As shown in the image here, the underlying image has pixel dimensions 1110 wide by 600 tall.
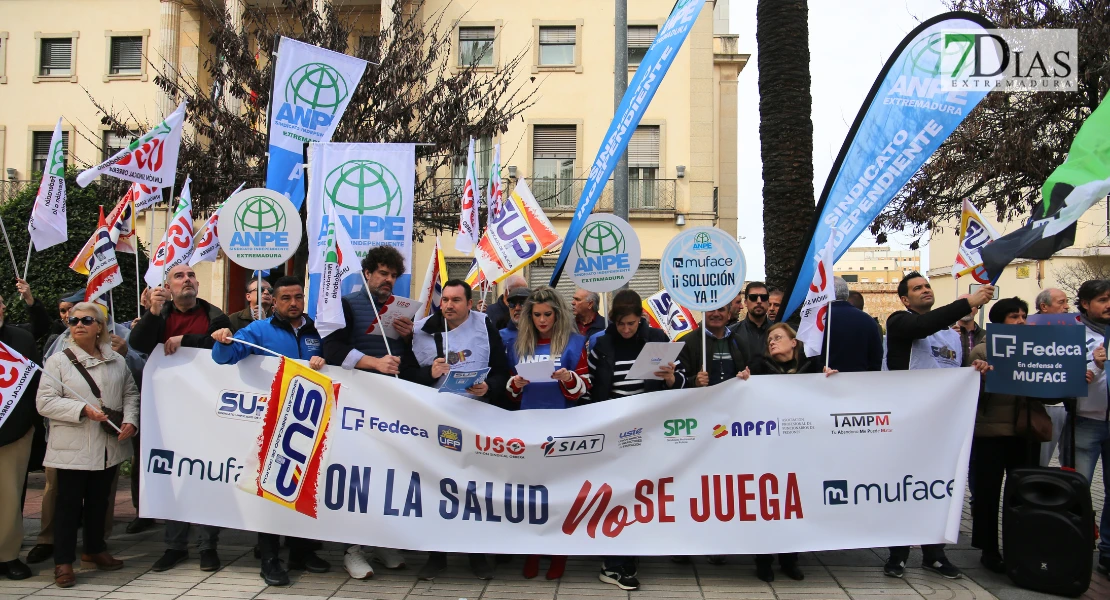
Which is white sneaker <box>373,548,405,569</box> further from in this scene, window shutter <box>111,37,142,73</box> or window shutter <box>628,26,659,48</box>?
window shutter <box>111,37,142,73</box>

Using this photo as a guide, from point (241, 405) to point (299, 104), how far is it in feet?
10.5

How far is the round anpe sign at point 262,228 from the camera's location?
6.69 meters

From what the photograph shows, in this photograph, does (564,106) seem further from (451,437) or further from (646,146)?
(451,437)

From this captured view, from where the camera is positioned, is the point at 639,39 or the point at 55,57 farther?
the point at 55,57

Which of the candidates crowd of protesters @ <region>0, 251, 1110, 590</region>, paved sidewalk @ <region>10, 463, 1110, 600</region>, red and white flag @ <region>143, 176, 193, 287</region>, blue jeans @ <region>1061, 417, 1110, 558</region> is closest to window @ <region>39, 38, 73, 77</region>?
red and white flag @ <region>143, 176, 193, 287</region>

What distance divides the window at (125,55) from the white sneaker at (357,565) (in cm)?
2358

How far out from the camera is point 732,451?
19.2 ft

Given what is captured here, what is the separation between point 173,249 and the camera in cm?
725

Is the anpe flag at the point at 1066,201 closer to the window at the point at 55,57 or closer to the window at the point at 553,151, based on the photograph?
the window at the point at 553,151

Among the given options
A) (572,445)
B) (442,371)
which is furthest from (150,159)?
(572,445)

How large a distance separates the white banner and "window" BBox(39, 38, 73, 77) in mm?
24787

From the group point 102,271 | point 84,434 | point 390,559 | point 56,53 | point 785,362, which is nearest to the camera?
point 84,434

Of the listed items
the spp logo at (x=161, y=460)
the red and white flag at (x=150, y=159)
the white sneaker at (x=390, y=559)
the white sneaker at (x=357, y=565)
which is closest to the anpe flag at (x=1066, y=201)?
the white sneaker at (x=390, y=559)

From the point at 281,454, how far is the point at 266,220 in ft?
6.52
